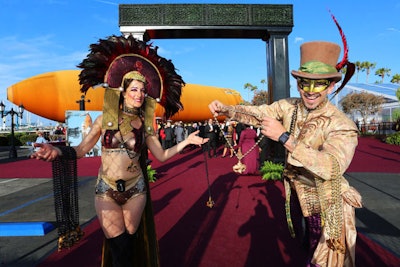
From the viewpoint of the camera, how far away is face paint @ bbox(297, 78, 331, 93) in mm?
2053

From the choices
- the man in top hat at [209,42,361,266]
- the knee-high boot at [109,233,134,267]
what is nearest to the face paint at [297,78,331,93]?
the man in top hat at [209,42,361,266]

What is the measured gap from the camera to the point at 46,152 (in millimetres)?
2164

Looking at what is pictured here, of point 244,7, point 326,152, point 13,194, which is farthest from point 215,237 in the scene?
point 244,7

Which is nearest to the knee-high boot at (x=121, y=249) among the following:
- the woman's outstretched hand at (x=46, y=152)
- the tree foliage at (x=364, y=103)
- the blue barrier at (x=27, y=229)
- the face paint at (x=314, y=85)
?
the blue barrier at (x=27, y=229)

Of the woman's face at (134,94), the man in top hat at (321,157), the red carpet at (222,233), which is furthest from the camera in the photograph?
the red carpet at (222,233)

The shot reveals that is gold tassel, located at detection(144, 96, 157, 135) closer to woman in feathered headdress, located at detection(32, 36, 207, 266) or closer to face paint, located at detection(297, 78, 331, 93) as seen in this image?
woman in feathered headdress, located at detection(32, 36, 207, 266)

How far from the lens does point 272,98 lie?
834 cm

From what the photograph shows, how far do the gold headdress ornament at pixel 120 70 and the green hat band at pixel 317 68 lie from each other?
1.32 metres

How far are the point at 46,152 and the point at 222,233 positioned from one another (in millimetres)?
2952

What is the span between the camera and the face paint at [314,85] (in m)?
2.05

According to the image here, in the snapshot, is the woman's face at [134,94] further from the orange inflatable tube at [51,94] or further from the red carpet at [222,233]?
the orange inflatable tube at [51,94]

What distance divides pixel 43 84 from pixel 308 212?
20537 mm

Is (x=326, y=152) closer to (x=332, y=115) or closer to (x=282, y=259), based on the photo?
(x=332, y=115)

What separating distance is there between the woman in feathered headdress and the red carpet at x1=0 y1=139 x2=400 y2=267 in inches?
43.2
